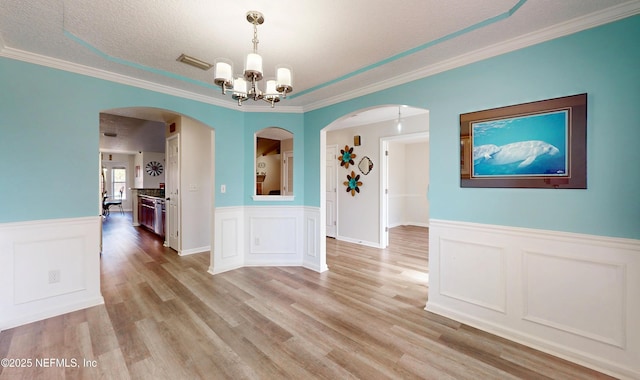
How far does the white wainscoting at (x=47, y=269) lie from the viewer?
2379 millimetres

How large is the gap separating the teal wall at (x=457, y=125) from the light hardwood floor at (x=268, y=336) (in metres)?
1.05

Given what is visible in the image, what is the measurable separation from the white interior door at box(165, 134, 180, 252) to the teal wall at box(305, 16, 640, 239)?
4367 millimetres

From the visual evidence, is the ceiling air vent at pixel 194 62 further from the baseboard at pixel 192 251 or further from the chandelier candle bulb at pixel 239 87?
the baseboard at pixel 192 251

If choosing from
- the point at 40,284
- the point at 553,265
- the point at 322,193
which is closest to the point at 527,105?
the point at 553,265

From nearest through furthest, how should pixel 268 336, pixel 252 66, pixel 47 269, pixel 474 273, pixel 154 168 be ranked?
pixel 252 66 → pixel 268 336 → pixel 474 273 → pixel 47 269 → pixel 154 168

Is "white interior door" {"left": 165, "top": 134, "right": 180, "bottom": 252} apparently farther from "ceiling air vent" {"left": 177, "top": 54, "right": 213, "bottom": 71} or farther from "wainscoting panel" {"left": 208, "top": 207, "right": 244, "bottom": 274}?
"ceiling air vent" {"left": 177, "top": 54, "right": 213, "bottom": 71}

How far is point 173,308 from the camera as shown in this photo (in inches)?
107

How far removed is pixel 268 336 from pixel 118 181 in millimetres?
13194

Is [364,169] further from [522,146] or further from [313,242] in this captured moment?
[522,146]

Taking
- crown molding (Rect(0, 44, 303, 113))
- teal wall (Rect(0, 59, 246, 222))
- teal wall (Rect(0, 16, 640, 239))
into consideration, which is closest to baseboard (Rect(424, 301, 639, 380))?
teal wall (Rect(0, 16, 640, 239))

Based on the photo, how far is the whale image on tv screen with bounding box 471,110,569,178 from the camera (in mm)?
2010

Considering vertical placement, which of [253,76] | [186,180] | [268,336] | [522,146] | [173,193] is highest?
[253,76]

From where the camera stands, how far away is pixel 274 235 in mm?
4152

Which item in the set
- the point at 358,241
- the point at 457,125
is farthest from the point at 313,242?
the point at 457,125
